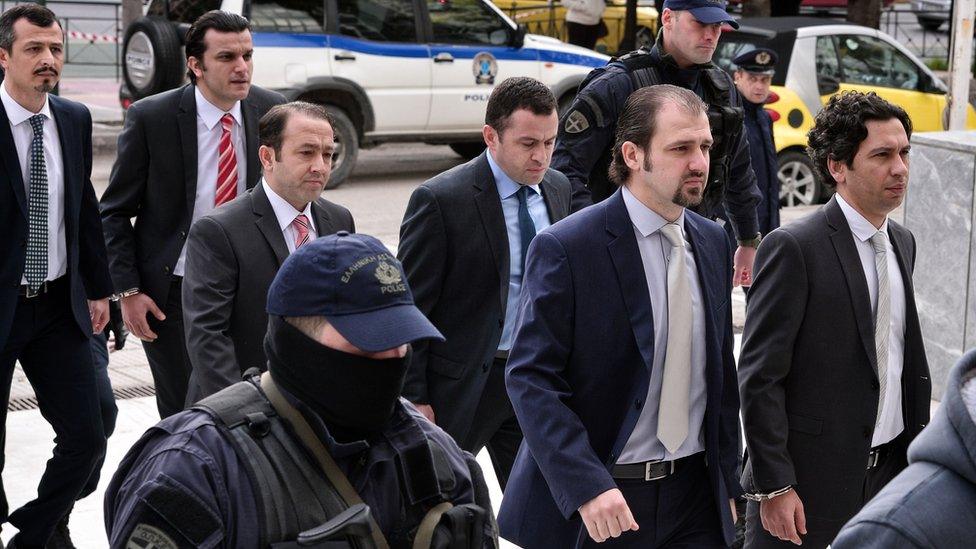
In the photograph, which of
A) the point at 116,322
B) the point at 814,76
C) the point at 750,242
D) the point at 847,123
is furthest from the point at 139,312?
the point at 814,76

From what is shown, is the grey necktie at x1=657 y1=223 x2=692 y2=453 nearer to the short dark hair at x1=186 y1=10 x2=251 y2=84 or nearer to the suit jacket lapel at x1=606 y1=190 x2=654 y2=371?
the suit jacket lapel at x1=606 y1=190 x2=654 y2=371

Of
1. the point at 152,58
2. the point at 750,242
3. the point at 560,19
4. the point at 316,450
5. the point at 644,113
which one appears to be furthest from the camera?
the point at 560,19

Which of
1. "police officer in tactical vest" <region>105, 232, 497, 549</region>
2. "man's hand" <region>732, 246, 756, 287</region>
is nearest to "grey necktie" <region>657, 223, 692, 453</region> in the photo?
"police officer in tactical vest" <region>105, 232, 497, 549</region>

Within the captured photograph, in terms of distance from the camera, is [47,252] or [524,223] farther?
[47,252]

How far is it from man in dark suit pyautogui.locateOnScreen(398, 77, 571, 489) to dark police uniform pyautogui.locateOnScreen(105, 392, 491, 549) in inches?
92.9

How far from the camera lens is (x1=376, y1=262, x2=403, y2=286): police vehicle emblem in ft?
8.48

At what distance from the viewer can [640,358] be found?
157 inches

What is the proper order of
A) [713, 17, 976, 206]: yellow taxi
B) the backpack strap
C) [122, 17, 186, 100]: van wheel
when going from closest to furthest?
the backpack strap < [122, 17, 186, 100]: van wheel < [713, 17, 976, 206]: yellow taxi

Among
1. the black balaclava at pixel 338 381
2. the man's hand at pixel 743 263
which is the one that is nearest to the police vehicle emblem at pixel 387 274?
the black balaclava at pixel 338 381

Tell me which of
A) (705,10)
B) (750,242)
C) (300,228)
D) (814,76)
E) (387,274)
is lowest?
(750,242)

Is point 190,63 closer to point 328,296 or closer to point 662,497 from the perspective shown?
point 662,497

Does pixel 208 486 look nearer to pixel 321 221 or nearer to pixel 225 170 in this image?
pixel 321 221

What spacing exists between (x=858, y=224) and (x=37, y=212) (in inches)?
116

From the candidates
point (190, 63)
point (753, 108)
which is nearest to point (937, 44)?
point (753, 108)
